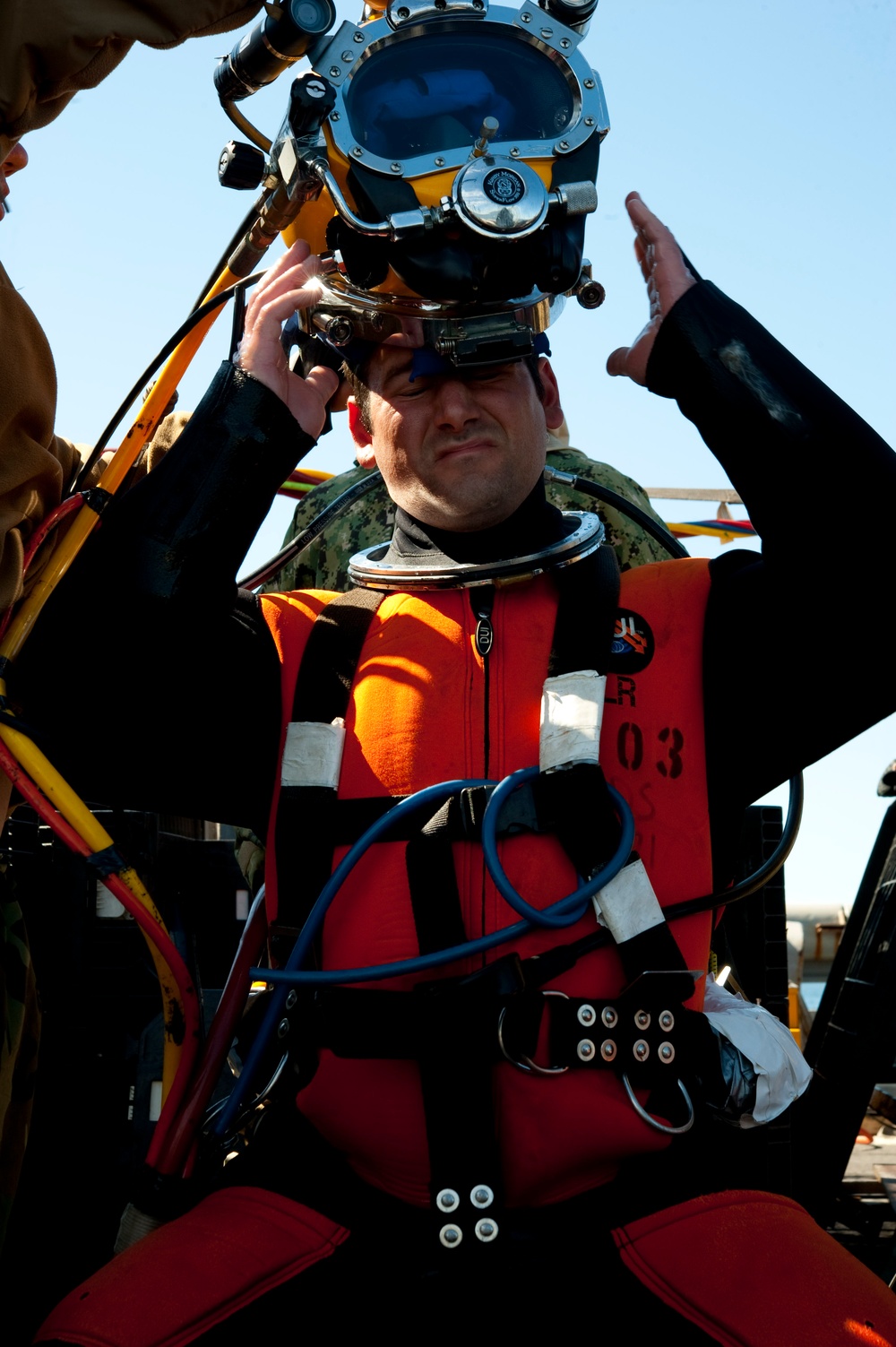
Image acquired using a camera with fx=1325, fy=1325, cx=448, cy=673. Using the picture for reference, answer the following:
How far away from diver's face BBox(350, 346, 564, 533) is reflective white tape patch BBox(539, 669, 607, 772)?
1.29 feet

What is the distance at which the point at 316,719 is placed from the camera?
219cm

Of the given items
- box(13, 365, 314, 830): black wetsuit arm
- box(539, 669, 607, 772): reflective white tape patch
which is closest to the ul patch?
box(539, 669, 607, 772): reflective white tape patch

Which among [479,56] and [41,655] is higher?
[479,56]

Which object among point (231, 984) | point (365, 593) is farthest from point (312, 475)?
point (231, 984)

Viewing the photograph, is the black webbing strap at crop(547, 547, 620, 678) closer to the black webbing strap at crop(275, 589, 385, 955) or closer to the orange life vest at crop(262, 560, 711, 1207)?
the orange life vest at crop(262, 560, 711, 1207)

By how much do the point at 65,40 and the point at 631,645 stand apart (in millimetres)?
1255

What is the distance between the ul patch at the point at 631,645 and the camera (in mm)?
2199

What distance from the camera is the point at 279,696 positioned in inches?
91.5

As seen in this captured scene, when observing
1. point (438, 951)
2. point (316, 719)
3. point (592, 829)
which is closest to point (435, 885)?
point (438, 951)

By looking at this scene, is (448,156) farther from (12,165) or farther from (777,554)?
(777,554)

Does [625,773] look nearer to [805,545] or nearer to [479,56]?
[805,545]

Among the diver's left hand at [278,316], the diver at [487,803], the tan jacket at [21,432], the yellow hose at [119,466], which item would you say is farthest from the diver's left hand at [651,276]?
the tan jacket at [21,432]

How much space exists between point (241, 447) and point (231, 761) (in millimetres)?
542

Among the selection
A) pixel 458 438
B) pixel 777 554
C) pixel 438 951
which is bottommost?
pixel 438 951
